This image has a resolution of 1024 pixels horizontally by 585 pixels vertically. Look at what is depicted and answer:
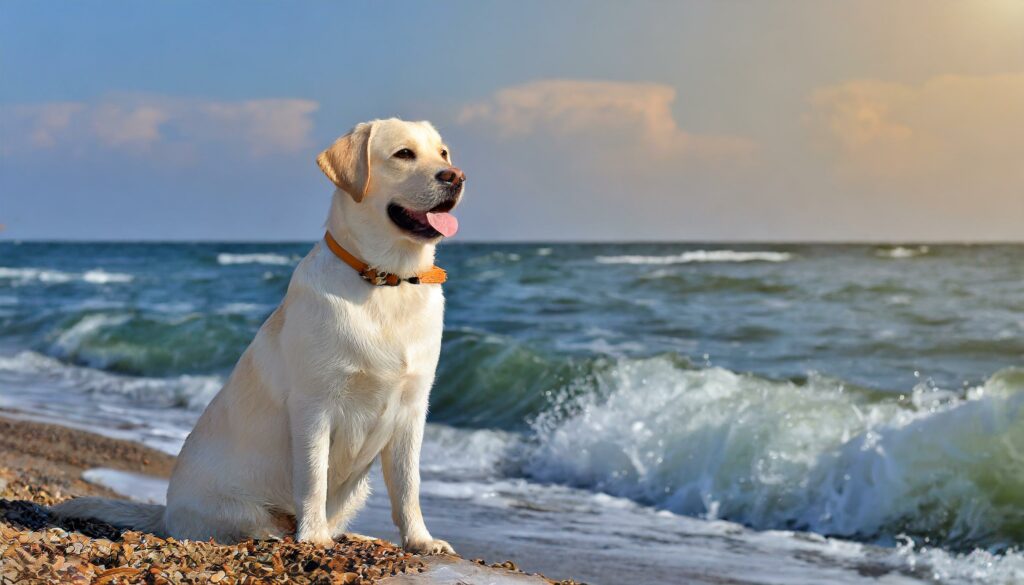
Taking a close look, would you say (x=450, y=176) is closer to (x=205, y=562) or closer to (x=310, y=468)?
(x=310, y=468)

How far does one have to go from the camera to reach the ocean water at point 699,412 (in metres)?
7.72

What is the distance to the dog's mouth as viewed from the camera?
13.1ft

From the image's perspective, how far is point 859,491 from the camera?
8.32 m

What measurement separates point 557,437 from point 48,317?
1521 centimetres

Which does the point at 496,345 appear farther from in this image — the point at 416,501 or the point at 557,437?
the point at 416,501

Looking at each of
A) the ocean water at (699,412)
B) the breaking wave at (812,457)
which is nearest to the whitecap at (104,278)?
the ocean water at (699,412)

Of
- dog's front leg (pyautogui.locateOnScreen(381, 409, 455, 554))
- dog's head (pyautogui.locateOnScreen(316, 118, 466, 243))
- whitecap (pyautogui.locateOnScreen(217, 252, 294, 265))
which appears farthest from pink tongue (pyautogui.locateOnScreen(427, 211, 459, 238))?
whitecap (pyautogui.locateOnScreen(217, 252, 294, 265))

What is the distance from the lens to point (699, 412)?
32.2 feet

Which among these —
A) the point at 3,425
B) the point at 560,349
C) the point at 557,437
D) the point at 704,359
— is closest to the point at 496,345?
the point at 560,349

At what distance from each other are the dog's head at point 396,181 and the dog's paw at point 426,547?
119 cm

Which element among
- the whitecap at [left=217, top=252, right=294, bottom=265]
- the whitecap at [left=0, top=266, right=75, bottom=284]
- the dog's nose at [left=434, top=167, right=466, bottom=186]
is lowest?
the whitecap at [left=0, top=266, right=75, bottom=284]

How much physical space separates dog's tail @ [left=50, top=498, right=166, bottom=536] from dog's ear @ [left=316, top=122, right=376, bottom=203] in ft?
5.51

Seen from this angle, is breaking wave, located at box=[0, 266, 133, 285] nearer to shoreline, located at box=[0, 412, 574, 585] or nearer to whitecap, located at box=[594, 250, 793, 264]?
whitecap, located at box=[594, 250, 793, 264]

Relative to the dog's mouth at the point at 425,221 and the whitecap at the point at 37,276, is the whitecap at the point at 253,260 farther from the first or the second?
the dog's mouth at the point at 425,221
